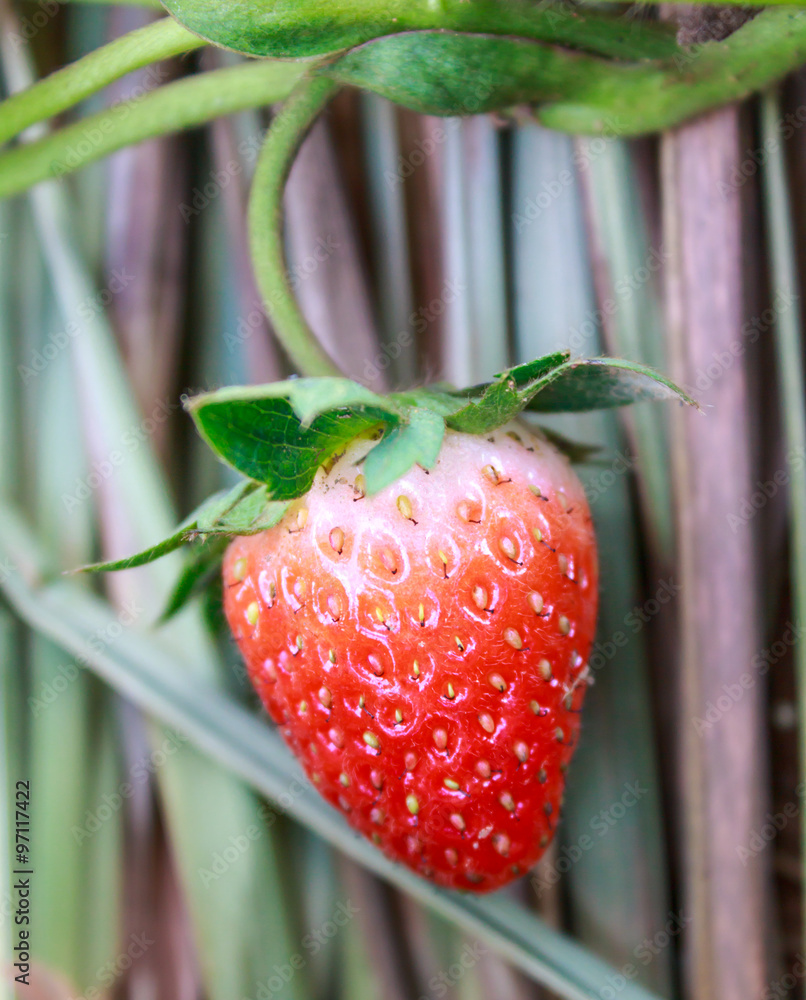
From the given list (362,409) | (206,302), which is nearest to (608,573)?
(362,409)

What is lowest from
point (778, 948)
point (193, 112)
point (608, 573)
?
point (778, 948)

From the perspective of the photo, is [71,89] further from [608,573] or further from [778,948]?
[778,948]

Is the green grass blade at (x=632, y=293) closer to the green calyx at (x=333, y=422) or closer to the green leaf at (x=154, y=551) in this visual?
the green calyx at (x=333, y=422)

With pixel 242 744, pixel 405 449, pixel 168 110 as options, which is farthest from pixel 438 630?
pixel 168 110
